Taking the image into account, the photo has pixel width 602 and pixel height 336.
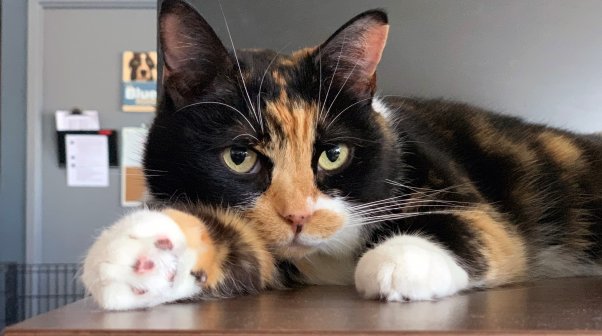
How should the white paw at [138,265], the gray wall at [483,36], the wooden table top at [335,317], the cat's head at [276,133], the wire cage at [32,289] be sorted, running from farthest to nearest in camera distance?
the wire cage at [32,289], the gray wall at [483,36], the cat's head at [276,133], the white paw at [138,265], the wooden table top at [335,317]

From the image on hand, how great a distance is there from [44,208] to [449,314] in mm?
2529

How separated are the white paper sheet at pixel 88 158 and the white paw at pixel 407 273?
218cm

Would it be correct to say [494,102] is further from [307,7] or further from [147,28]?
[147,28]

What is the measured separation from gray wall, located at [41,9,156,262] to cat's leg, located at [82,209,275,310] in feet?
6.90

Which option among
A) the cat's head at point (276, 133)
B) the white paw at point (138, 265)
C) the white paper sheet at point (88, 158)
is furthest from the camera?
the white paper sheet at point (88, 158)

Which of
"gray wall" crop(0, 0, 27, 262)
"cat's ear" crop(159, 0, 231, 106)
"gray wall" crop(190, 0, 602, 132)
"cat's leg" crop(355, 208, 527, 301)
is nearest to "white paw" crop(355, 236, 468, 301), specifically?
"cat's leg" crop(355, 208, 527, 301)

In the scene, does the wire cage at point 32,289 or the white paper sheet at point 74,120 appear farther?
the white paper sheet at point 74,120

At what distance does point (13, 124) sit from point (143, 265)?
2421 mm

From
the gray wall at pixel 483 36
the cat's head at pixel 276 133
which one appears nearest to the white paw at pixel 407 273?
the cat's head at pixel 276 133

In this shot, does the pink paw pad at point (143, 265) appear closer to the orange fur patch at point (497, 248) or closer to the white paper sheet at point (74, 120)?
the orange fur patch at point (497, 248)

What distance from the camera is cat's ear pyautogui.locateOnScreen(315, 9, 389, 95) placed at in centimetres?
84

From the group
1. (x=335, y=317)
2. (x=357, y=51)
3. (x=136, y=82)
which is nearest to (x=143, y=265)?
(x=335, y=317)

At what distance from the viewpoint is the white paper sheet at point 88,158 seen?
267 centimetres

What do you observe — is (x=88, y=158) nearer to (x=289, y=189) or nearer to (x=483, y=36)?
(x=483, y=36)
